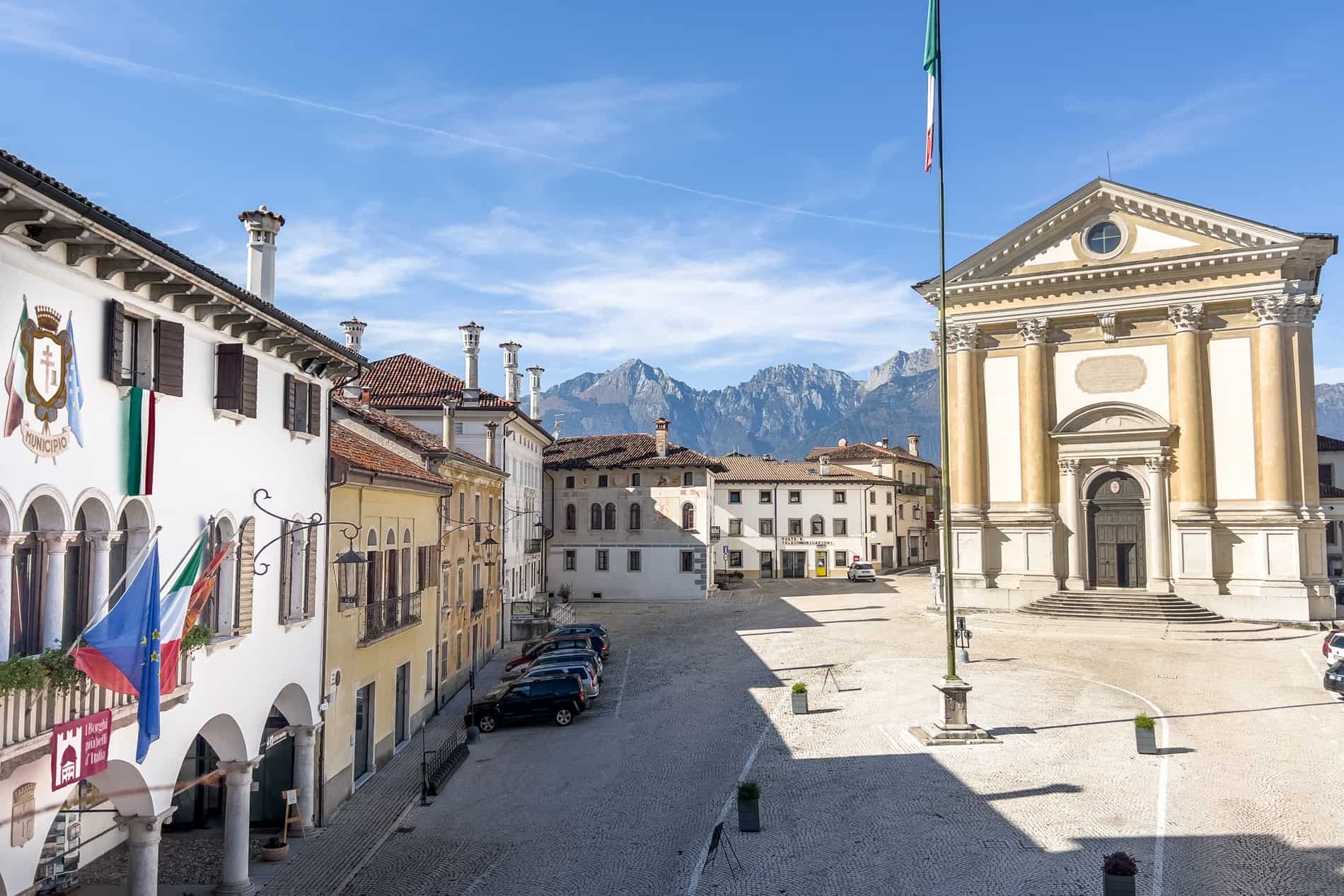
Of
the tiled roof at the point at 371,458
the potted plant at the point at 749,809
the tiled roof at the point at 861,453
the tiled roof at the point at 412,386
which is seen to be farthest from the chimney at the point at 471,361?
the tiled roof at the point at 861,453

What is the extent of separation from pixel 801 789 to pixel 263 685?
1031 centimetres

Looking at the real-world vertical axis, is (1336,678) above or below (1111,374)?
below

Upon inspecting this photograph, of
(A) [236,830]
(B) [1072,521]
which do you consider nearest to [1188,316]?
(B) [1072,521]

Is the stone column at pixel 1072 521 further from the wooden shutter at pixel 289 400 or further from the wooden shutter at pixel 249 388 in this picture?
the wooden shutter at pixel 249 388

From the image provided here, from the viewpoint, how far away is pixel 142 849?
12461 millimetres

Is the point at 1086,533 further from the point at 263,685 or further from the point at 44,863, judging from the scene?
the point at 44,863

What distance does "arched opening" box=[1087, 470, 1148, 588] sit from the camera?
43875 millimetres

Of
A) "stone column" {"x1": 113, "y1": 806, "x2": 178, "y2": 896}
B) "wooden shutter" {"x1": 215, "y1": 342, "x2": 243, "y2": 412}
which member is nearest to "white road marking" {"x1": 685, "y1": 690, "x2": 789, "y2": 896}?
"stone column" {"x1": 113, "y1": 806, "x2": 178, "y2": 896}

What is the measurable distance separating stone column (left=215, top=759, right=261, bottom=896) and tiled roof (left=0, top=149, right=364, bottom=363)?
711 cm

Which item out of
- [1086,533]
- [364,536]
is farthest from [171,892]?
[1086,533]

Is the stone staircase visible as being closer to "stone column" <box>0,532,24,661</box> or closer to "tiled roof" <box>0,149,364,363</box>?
"tiled roof" <box>0,149,364,363</box>

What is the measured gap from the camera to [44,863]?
47.9 feet

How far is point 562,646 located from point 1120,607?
78.9ft

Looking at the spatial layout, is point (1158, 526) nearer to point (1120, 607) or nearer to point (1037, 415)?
point (1120, 607)
